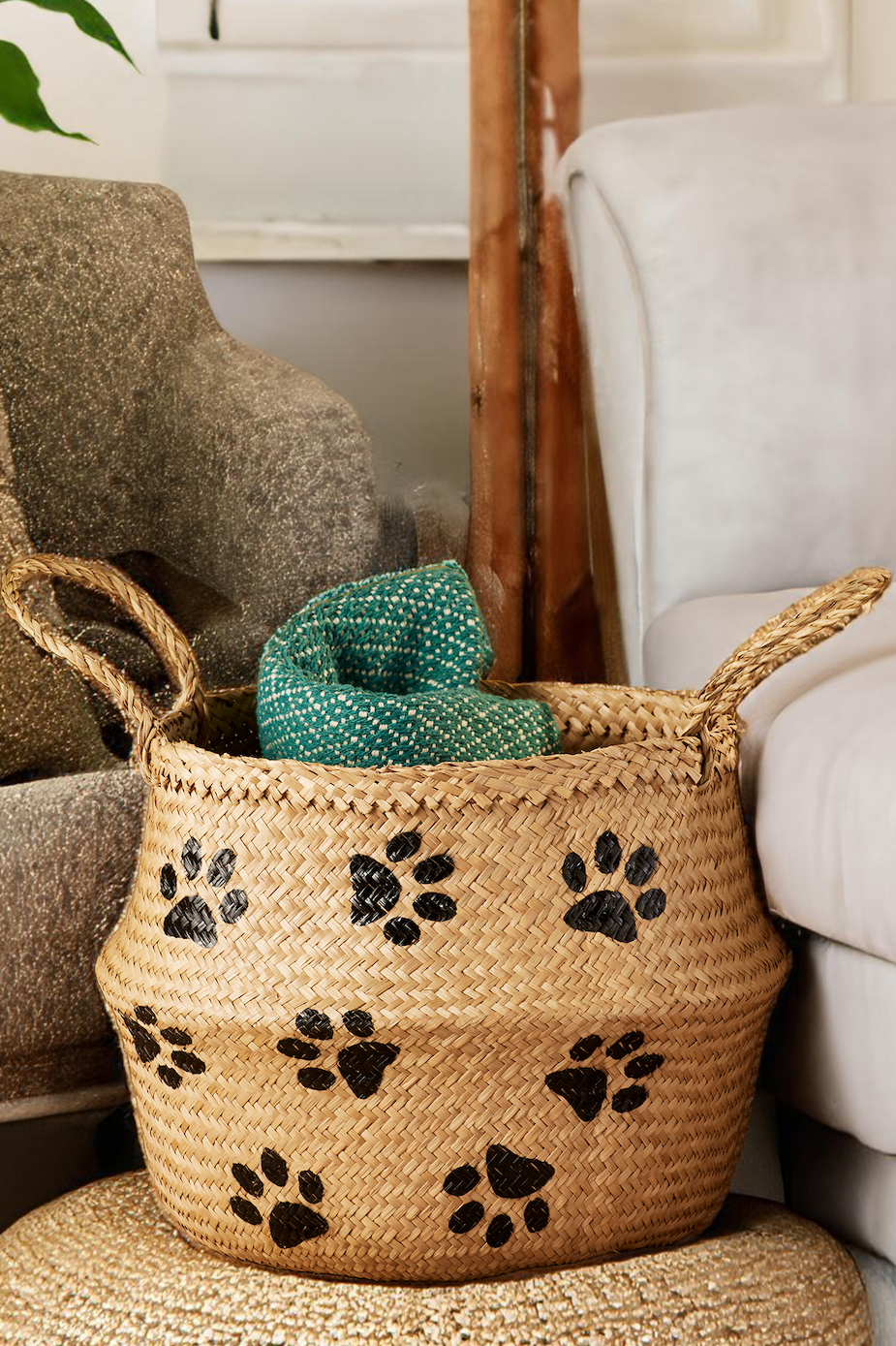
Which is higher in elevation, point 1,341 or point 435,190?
point 435,190

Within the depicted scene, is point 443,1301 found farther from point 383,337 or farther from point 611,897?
point 383,337

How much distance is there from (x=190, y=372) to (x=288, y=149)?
1.65 ft

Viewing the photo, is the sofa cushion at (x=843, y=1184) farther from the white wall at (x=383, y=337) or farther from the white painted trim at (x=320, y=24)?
the white painted trim at (x=320, y=24)

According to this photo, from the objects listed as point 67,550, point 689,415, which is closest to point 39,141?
point 67,550

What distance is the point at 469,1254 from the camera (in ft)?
1.91

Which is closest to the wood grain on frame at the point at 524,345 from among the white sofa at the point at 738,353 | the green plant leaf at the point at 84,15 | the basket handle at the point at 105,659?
the white sofa at the point at 738,353

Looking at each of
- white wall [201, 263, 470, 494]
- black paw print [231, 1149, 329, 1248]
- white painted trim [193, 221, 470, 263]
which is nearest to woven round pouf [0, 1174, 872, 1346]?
black paw print [231, 1149, 329, 1248]

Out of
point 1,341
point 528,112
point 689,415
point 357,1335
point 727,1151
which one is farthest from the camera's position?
point 528,112

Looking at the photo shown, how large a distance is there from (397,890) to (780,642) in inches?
9.4

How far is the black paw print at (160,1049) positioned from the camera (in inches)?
23.4

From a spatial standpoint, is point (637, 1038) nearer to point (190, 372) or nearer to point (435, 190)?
point (190, 372)

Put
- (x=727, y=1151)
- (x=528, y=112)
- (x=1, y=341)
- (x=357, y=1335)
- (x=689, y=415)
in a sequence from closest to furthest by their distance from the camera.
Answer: (x=357, y=1335)
(x=727, y=1151)
(x=689, y=415)
(x=1, y=341)
(x=528, y=112)

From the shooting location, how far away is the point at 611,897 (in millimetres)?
577

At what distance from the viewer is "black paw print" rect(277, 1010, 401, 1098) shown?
1.82ft
